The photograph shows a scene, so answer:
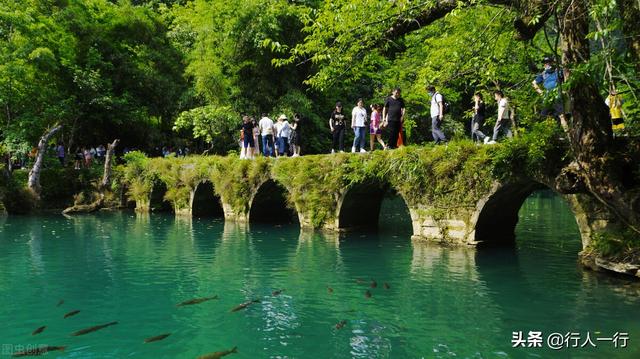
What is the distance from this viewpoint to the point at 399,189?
1542cm

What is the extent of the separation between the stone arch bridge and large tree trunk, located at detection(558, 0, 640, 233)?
2.32 m

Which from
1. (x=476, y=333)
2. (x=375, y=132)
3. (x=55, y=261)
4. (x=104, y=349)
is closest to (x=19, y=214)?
(x=55, y=261)

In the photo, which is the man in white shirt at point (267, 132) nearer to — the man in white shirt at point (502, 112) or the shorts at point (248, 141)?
the shorts at point (248, 141)

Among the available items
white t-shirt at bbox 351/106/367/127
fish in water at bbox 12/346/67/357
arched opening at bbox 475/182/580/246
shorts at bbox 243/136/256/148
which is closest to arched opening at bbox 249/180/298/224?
shorts at bbox 243/136/256/148

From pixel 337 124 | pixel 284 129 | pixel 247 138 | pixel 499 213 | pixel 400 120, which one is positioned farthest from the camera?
pixel 247 138

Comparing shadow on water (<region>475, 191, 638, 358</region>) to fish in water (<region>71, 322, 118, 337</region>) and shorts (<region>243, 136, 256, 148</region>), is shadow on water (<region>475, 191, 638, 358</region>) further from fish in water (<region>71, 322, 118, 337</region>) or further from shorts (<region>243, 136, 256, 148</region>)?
shorts (<region>243, 136, 256, 148</region>)

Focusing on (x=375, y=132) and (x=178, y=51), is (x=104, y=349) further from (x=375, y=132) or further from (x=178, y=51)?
(x=178, y=51)

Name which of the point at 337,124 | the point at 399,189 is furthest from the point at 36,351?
the point at 337,124

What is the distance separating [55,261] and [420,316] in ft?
30.5

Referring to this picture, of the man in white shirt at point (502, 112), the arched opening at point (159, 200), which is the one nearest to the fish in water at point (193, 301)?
the man in white shirt at point (502, 112)

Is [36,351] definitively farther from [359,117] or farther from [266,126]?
[266,126]

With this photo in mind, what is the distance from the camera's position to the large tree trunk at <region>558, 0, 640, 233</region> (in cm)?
798

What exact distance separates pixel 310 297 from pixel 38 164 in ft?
69.5

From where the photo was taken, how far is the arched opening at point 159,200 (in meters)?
28.4
